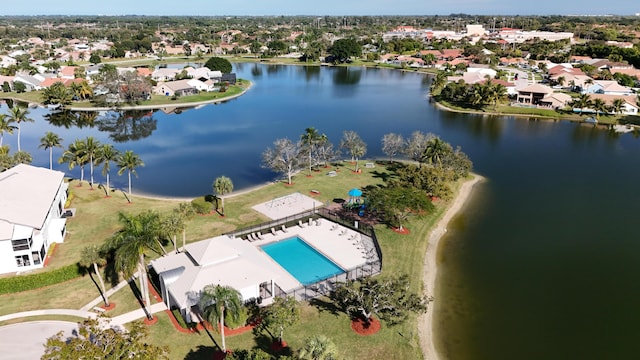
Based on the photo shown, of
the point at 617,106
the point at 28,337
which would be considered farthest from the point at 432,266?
the point at 617,106

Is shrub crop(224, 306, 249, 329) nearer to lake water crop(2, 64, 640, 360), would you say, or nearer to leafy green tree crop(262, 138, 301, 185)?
lake water crop(2, 64, 640, 360)

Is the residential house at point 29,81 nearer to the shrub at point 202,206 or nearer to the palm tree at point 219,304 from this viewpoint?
the shrub at point 202,206

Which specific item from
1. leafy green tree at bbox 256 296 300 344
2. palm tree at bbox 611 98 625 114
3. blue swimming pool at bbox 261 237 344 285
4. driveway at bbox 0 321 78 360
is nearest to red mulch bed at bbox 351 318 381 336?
leafy green tree at bbox 256 296 300 344

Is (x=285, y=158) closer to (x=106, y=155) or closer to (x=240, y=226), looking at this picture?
(x=240, y=226)

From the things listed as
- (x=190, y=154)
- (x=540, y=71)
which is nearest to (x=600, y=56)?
(x=540, y=71)

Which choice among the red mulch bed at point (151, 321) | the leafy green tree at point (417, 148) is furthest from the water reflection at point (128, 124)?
the red mulch bed at point (151, 321)

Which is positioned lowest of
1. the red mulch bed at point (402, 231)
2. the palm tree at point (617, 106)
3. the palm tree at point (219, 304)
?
the red mulch bed at point (402, 231)
